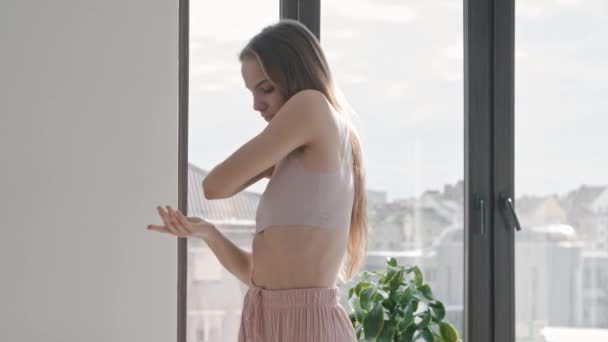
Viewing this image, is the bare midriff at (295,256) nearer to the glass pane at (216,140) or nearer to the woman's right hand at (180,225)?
the woman's right hand at (180,225)

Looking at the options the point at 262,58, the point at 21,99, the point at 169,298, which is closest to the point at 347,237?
the point at 262,58

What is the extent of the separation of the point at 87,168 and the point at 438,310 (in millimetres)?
1218

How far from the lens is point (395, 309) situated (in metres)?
2.79

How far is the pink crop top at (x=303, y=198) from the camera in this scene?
1.64 meters

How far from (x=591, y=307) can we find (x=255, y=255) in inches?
69.3

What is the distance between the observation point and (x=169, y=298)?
266 cm

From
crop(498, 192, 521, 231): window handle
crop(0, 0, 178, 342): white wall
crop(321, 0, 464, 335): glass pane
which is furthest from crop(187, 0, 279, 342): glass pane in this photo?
crop(498, 192, 521, 231): window handle

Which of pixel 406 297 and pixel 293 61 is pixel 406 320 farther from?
pixel 293 61

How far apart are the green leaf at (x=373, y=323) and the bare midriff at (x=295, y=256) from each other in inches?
42.1

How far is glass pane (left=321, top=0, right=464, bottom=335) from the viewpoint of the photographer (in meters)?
3.03

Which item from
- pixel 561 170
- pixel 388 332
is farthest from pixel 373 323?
pixel 561 170

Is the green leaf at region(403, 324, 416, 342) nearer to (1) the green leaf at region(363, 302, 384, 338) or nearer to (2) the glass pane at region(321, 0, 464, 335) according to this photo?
(1) the green leaf at region(363, 302, 384, 338)

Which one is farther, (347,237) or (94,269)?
(94,269)

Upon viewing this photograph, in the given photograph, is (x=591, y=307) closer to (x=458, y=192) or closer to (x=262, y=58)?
(x=458, y=192)
